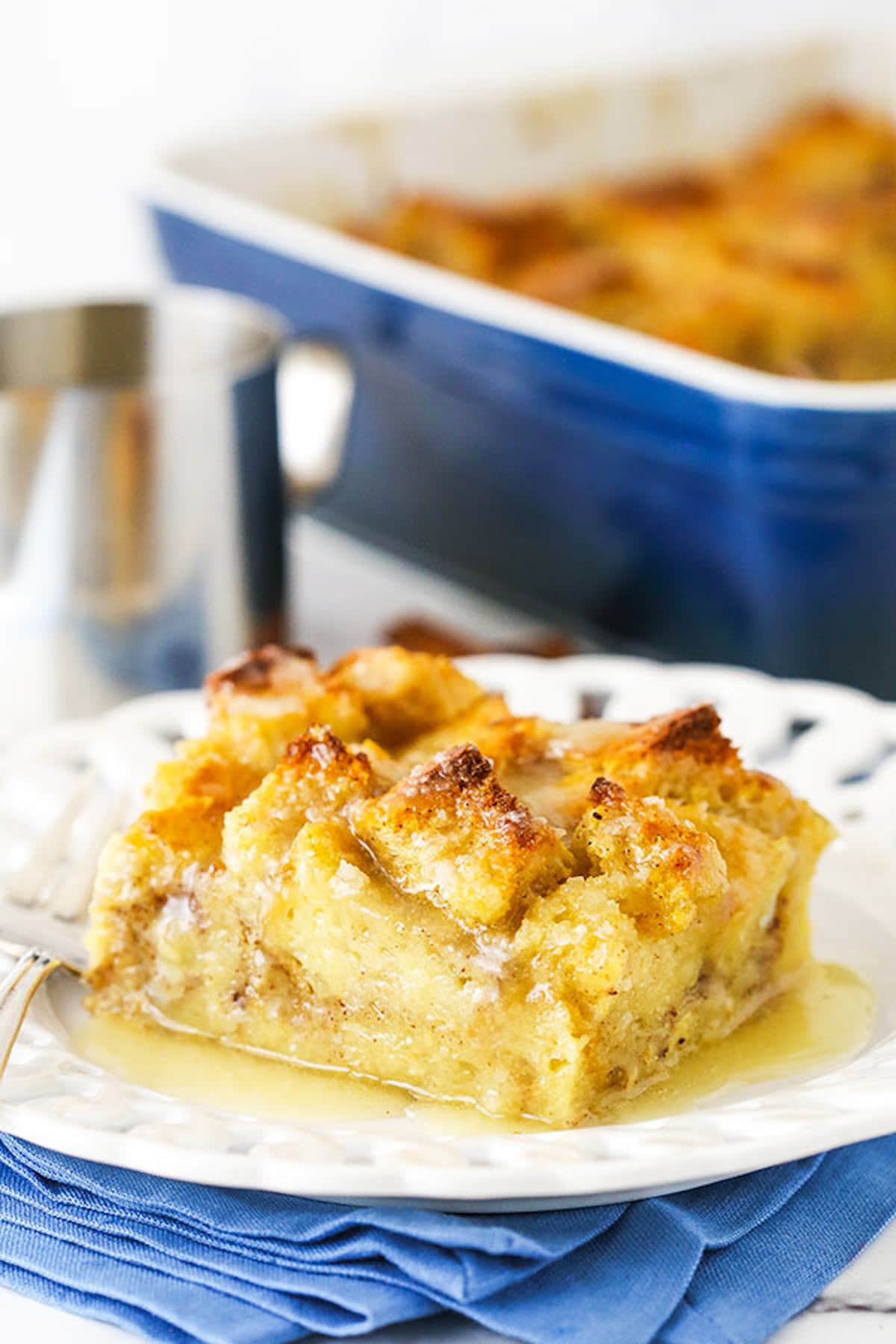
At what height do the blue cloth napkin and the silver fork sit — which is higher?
the silver fork

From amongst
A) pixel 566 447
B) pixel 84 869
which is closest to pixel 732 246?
pixel 566 447

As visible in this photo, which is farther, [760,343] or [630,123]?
[630,123]

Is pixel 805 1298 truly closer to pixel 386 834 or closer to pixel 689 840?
pixel 689 840

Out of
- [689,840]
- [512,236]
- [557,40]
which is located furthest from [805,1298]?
[557,40]

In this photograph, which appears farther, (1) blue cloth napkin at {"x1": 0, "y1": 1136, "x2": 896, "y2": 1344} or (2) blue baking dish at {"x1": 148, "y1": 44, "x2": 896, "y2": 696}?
(2) blue baking dish at {"x1": 148, "y1": 44, "x2": 896, "y2": 696}

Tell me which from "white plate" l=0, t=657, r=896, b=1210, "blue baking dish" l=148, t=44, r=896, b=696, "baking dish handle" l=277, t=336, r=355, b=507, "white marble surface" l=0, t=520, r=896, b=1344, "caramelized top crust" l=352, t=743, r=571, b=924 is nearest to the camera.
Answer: "white plate" l=0, t=657, r=896, b=1210

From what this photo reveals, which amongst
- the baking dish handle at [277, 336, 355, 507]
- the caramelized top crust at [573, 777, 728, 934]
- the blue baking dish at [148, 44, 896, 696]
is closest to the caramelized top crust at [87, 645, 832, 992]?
the caramelized top crust at [573, 777, 728, 934]

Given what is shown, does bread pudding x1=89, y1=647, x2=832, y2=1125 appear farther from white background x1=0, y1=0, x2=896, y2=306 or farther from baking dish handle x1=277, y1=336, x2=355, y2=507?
white background x1=0, y1=0, x2=896, y2=306
